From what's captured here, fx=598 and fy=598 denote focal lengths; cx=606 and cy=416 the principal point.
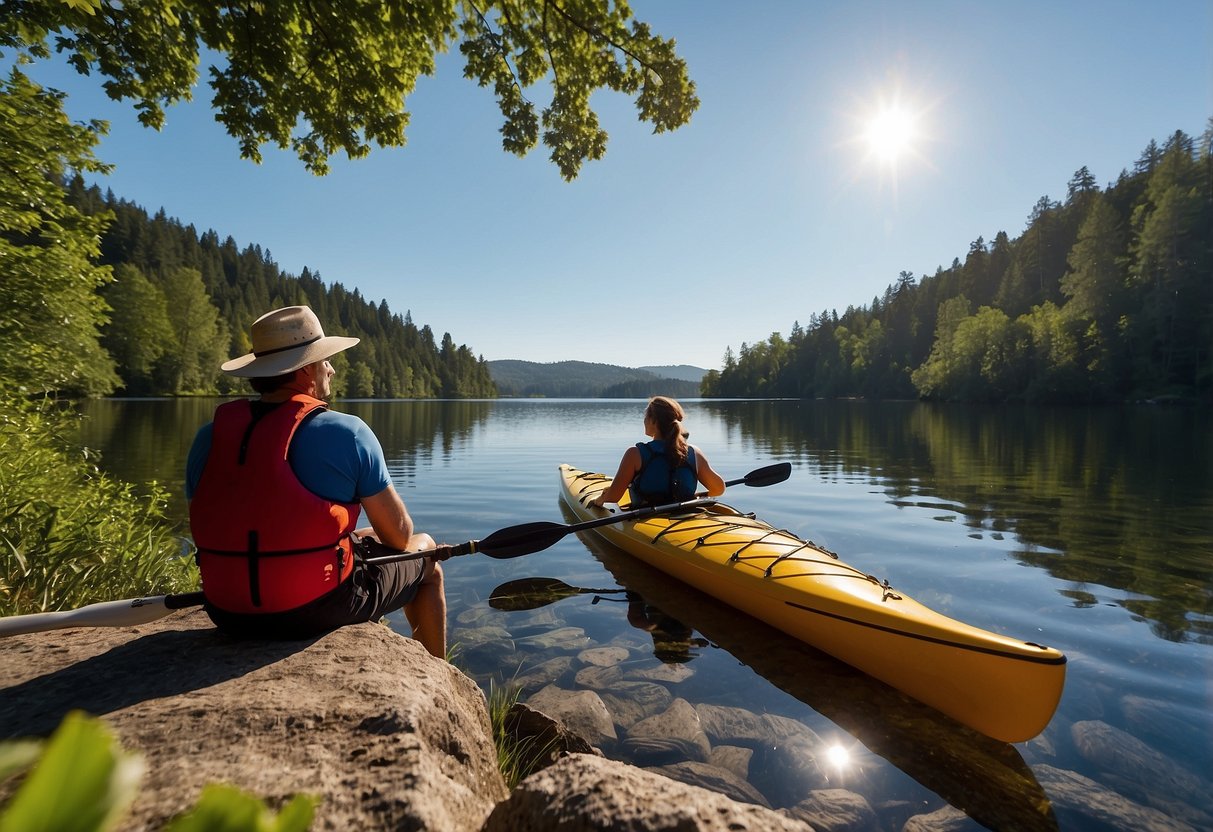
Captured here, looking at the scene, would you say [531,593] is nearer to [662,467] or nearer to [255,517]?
[662,467]

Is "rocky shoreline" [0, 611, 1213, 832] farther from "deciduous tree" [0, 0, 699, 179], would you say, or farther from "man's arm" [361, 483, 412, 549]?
"deciduous tree" [0, 0, 699, 179]

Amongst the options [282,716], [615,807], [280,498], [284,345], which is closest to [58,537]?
[284,345]

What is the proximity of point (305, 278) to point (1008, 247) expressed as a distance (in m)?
110

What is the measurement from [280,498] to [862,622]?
414 cm

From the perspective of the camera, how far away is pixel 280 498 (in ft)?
9.62

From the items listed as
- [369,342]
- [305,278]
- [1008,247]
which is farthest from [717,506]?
[305,278]

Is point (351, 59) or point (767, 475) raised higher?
point (351, 59)

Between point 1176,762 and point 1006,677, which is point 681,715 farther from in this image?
point 1176,762

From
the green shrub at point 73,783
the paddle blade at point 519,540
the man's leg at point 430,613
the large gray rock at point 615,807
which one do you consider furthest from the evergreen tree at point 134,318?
the green shrub at point 73,783

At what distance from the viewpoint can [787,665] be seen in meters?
5.19

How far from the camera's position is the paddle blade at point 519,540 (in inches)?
216

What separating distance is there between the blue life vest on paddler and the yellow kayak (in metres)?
0.29

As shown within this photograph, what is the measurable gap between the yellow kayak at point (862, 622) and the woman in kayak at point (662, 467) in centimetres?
36

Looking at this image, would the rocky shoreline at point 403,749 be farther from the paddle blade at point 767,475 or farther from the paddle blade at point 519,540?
the paddle blade at point 767,475
